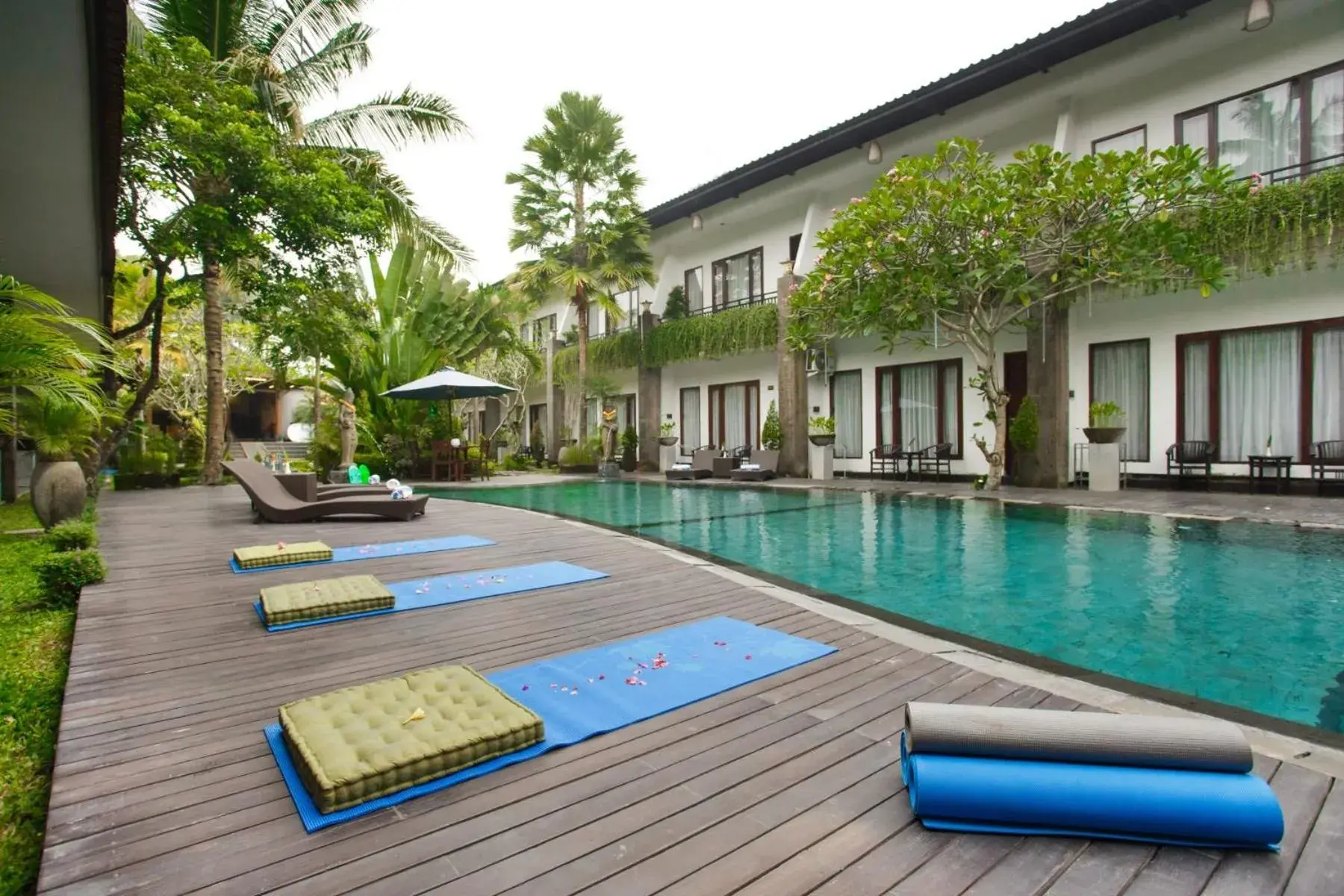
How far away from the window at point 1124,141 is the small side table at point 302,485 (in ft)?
47.9

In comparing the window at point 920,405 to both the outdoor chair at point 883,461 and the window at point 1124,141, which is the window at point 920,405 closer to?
the outdoor chair at point 883,461

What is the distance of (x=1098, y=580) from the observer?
6.49 meters

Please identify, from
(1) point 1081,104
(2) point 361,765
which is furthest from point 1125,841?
(1) point 1081,104

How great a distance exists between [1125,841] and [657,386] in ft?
69.1

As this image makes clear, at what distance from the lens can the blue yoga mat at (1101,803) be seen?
200 centimetres

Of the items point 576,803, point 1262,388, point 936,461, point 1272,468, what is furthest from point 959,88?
point 576,803

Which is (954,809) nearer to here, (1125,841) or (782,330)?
(1125,841)

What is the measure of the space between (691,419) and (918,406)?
8185 millimetres

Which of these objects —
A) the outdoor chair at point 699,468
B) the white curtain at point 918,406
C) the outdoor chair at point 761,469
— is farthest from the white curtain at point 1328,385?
the outdoor chair at point 699,468

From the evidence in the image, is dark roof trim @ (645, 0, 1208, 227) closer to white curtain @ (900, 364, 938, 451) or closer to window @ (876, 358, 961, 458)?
window @ (876, 358, 961, 458)

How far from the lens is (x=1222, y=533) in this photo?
27.0 feet

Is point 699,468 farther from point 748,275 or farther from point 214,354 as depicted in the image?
point 214,354

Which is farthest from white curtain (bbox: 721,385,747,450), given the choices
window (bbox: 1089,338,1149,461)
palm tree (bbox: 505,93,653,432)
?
window (bbox: 1089,338,1149,461)

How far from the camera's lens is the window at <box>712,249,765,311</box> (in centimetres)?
2055
